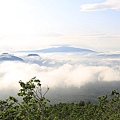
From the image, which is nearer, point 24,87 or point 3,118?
point 24,87

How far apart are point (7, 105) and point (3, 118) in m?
2.64

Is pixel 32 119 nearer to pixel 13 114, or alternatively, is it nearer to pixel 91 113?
pixel 13 114

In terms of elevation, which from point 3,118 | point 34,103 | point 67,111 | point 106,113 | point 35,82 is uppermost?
point 35,82

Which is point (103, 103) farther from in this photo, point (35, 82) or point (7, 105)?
point (35, 82)

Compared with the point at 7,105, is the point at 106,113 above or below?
below

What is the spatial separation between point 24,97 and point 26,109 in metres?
1.40

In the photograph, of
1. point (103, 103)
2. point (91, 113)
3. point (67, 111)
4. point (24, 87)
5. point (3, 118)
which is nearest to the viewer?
point (24, 87)

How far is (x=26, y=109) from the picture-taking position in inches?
1305

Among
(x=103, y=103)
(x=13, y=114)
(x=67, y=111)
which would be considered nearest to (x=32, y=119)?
A: (x=13, y=114)

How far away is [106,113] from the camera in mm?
88438

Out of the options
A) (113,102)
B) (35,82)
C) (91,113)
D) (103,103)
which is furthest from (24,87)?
(91,113)

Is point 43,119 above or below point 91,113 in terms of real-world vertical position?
above

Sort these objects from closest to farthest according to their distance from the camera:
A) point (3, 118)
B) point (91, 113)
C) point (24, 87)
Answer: point (24, 87) < point (3, 118) < point (91, 113)

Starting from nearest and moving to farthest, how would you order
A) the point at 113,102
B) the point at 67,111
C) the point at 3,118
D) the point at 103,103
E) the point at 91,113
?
the point at 3,118 < the point at 113,102 < the point at 103,103 < the point at 91,113 < the point at 67,111
